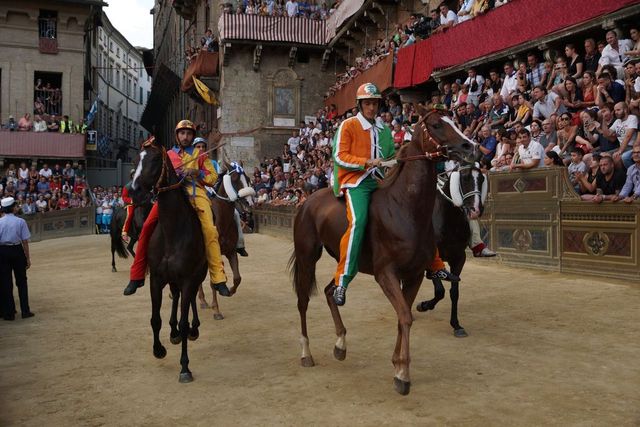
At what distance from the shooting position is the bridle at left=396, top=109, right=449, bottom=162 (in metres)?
5.38

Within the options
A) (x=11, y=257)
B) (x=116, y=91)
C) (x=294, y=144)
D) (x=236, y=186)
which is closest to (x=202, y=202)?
(x=236, y=186)

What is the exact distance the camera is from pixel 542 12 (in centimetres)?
1467

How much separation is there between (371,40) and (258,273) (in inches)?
771

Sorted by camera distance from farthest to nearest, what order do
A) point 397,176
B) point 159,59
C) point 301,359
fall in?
point 159,59, point 301,359, point 397,176

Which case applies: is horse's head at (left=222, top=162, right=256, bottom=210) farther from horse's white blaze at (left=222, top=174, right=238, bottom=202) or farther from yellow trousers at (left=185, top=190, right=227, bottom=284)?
yellow trousers at (left=185, top=190, right=227, bottom=284)

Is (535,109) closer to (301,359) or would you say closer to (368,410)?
(301,359)

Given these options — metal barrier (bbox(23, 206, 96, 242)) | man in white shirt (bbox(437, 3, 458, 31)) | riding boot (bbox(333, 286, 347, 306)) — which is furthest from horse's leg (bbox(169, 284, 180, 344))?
metal barrier (bbox(23, 206, 96, 242))

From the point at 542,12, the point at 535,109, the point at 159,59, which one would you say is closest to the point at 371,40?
the point at 542,12

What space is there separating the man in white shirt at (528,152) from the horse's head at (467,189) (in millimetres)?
4877

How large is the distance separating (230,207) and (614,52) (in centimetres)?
813

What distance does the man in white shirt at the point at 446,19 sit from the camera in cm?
1841

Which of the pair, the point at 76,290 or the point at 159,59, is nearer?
the point at 76,290

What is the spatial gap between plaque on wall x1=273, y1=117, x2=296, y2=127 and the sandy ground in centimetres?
2481

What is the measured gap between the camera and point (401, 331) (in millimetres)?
5180
